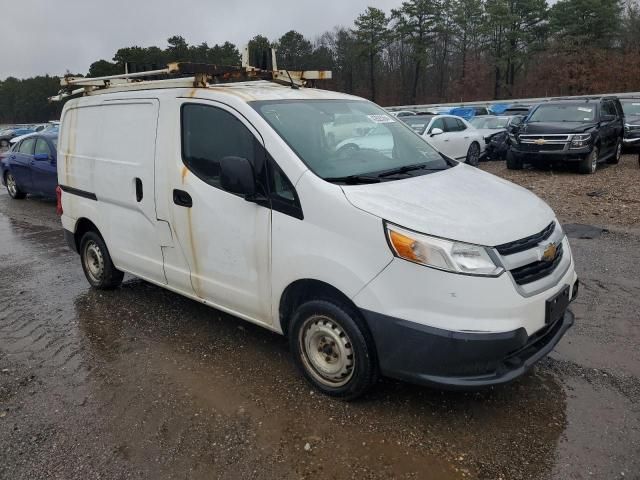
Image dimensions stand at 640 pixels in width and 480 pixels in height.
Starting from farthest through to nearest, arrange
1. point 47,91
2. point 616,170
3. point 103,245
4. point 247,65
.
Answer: point 47,91
point 616,170
point 103,245
point 247,65

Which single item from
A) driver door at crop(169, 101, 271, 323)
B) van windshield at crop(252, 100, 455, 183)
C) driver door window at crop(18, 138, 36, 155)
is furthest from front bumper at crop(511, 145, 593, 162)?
driver door window at crop(18, 138, 36, 155)

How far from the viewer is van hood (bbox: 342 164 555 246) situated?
114 inches

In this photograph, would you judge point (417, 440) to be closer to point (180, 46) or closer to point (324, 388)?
point (324, 388)

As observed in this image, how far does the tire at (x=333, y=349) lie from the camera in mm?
3115

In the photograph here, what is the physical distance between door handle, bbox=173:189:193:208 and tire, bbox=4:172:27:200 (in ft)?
36.1

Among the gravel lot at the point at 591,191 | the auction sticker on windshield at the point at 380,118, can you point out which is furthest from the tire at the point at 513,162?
the auction sticker on windshield at the point at 380,118

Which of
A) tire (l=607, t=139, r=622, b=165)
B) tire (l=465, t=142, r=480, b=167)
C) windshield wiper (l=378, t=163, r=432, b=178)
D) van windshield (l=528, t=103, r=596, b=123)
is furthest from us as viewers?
tire (l=465, t=142, r=480, b=167)

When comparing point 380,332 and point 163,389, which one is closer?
point 380,332

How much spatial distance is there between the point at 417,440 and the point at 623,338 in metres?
2.11

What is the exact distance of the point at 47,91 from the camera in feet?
278

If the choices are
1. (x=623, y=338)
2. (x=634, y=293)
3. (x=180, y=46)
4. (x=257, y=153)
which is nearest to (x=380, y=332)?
(x=257, y=153)

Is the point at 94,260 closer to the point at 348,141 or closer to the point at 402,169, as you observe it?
the point at 348,141

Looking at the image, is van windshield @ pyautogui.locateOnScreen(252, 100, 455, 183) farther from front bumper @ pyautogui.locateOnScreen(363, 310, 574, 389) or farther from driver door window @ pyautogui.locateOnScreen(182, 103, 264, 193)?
front bumper @ pyautogui.locateOnScreen(363, 310, 574, 389)

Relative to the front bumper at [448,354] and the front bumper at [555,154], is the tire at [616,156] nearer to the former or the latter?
the front bumper at [555,154]
